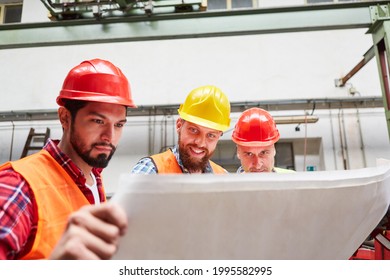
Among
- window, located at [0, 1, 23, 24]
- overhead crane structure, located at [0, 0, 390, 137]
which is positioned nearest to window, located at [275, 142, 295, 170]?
overhead crane structure, located at [0, 0, 390, 137]

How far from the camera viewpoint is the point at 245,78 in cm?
341

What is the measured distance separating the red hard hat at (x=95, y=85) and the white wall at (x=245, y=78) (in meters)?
2.66

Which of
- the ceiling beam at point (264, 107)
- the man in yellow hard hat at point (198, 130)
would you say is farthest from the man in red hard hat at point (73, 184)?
the ceiling beam at point (264, 107)

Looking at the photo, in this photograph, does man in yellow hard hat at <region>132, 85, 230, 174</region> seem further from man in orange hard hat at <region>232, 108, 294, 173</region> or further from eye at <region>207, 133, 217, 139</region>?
man in orange hard hat at <region>232, 108, 294, 173</region>

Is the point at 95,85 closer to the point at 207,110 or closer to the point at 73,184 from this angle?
the point at 73,184

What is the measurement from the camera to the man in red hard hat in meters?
0.29

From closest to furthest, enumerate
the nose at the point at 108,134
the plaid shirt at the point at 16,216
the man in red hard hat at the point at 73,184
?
the man in red hard hat at the point at 73,184
the plaid shirt at the point at 16,216
the nose at the point at 108,134

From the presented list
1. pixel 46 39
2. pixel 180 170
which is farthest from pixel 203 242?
pixel 46 39

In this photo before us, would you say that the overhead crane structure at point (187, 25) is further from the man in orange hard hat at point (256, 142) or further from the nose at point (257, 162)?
the nose at point (257, 162)

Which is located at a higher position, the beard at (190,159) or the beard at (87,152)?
the beard at (87,152)

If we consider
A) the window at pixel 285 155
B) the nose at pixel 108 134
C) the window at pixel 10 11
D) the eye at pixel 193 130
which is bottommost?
the window at pixel 285 155

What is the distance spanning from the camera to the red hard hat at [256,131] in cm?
130

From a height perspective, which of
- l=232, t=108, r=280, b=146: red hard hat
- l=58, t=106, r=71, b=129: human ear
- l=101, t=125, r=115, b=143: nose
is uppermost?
l=58, t=106, r=71, b=129: human ear

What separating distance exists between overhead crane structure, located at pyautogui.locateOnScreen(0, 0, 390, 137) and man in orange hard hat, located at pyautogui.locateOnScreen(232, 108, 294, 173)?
947mm
